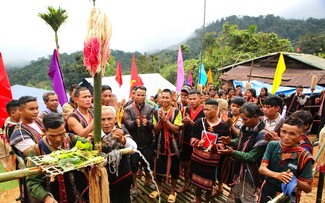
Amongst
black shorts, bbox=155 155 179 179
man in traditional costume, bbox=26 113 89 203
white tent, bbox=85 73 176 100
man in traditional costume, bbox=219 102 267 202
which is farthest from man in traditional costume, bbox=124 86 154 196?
white tent, bbox=85 73 176 100

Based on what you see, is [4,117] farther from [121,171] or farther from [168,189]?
[168,189]

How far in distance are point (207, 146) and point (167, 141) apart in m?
0.81

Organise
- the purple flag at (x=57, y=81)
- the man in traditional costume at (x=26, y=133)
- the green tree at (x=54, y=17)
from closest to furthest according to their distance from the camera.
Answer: the man in traditional costume at (x=26, y=133), the purple flag at (x=57, y=81), the green tree at (x=54, y=17)

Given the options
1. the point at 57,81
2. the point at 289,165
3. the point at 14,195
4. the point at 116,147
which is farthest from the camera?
the point at 14,195

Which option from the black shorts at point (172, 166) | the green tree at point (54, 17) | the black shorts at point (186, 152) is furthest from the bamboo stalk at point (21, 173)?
the green tree at point (54, 17)

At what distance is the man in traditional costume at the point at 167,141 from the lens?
420cm

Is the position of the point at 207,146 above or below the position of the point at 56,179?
below

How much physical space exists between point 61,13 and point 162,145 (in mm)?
11453

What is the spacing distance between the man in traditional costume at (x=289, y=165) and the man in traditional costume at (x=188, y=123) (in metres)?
1.71

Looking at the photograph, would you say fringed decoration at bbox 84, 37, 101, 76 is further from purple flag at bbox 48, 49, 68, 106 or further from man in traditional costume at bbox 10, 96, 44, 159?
purple flag at bbox 48, 49, 68, 106

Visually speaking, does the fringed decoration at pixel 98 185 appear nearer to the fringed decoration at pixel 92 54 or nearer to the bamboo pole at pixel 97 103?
the bamboo pole at pixel 97 103

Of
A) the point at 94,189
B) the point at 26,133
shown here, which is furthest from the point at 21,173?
the point at 26,133

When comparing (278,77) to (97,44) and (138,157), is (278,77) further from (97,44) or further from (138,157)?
(97,44)

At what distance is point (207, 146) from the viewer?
381cm
